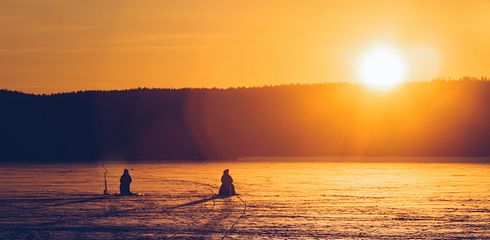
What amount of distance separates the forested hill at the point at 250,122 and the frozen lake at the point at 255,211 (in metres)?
65.5

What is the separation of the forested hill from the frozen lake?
65.5 m

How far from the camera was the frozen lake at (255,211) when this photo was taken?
2145cm

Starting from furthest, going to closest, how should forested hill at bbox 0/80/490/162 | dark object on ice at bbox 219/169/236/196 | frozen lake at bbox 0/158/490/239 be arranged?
forested hill at bbox 0/80/490/162 < dark object on ice at bbox 219/169/236/196 < frozen lake at bbox 0/158/490/239

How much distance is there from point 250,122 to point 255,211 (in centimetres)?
11685

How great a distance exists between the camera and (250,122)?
14350 centimetres

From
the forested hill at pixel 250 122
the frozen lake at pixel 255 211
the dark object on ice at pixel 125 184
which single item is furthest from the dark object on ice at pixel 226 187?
the forested hill at pixel 250 122

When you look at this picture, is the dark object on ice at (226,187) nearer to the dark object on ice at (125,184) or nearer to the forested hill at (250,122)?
the dark object on ice at (125,184)

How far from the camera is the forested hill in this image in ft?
374

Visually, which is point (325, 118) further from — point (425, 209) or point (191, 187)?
point (425, 209)

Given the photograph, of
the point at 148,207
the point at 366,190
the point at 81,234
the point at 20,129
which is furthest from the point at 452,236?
the point at 20,129

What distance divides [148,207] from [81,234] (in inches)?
282

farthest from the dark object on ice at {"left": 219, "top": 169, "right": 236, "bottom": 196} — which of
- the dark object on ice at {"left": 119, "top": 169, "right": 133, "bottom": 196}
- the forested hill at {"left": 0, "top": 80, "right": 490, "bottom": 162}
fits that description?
the forested hill at {"left": 0, "top": 80, "right": 490, "bottom": 162}

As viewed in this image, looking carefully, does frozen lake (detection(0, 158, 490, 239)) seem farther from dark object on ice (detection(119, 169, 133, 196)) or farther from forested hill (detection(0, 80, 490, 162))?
forested hill (detection(0, 80, 490, 162))

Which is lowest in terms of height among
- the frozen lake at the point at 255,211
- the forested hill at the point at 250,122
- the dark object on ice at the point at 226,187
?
the frozen lake at the point at 255,211
